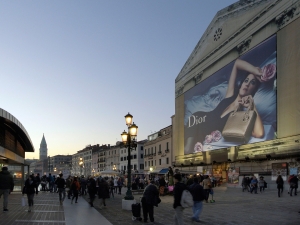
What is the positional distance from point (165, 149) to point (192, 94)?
22.4 meters

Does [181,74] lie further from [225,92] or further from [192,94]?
[225,92]

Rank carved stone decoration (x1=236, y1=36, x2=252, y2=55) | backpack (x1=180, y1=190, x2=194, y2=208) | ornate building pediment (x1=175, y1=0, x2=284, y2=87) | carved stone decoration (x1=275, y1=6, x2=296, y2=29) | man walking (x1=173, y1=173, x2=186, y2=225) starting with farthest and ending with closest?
carved stone decoration (x1=236, y1=36, x2=252, y2=55) < ornate building pediment (x1=175, y1=0, x2=284, y2=87) < carved stone decoration (x1=275, y1=6, x2=296, y2=29) < man walking (x1=173, y1=173, x2=186, y2=225) < backpack (x1=180, y1=190, x2=194, y2=208)

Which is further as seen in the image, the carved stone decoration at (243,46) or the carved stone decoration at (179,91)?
the carved stone decoration at (179,91)

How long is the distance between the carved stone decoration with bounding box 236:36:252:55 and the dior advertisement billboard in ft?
2.51

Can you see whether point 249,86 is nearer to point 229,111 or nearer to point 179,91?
point 229,111

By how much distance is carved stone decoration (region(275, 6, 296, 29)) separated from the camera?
1340 inches

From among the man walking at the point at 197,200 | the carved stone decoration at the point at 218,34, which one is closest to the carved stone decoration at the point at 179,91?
the carved stone decoration at the point at 218,34

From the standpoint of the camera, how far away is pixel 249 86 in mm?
39156

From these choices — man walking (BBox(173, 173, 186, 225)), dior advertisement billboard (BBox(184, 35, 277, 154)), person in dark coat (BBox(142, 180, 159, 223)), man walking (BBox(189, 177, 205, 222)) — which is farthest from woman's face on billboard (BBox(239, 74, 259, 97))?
man walking (BBox(173, 173, 186, 225))

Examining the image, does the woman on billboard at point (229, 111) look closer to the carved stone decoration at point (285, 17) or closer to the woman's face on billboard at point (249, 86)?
the woman's face on billboard at point (249, 86)

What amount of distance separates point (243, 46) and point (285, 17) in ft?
23.9

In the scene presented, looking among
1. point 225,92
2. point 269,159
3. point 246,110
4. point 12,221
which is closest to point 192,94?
point 225,92

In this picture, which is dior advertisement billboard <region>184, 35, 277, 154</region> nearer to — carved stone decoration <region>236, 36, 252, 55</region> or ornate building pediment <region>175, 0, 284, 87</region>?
carved stone decoration <region>236, 36, 252, 55</region>

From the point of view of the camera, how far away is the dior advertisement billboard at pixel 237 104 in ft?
120
